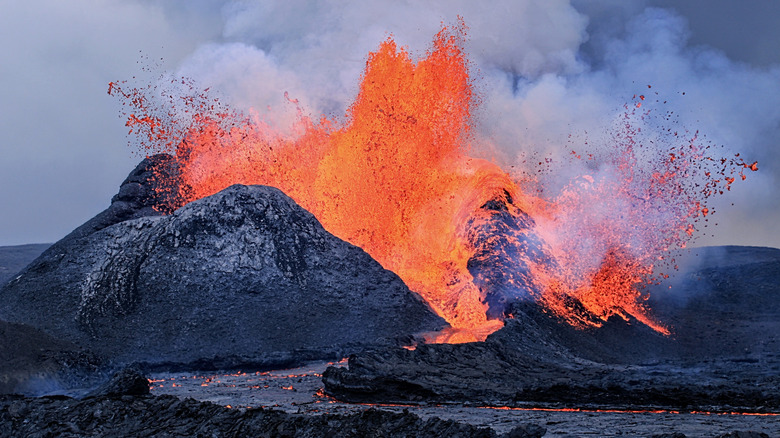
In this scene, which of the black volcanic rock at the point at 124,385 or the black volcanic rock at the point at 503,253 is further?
the black volcanic rock at the point at 503,253

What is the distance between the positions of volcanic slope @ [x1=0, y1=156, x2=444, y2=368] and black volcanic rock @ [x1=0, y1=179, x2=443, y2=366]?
0.03 meters

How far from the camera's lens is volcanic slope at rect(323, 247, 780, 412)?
9594 mm

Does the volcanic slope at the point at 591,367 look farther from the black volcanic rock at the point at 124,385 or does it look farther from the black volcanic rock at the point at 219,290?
the black volcanic rock at the point at 219,290

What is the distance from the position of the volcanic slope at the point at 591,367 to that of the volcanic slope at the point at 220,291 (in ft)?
9.86

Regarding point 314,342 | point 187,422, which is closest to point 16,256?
point 314,342

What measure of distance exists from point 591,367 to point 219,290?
29.0 feet

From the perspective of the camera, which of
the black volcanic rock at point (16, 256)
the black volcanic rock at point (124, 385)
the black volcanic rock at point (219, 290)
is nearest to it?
the black volcanic rock at point (124, 385)

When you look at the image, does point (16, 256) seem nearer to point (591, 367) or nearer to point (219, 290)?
point (219, 290)

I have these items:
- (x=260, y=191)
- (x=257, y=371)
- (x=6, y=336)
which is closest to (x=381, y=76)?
(x=260, y=191)

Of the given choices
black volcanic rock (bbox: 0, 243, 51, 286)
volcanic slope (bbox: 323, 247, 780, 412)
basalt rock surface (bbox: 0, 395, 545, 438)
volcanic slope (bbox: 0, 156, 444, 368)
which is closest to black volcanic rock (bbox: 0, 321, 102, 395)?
volcanic slope (bbox: 0, 156, 444, 368)

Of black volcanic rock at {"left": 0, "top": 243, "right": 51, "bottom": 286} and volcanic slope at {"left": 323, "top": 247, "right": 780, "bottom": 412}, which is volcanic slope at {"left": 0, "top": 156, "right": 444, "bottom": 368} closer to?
volcanic slope at {"left": 323, "top": 247, "right": 780, "bottom": 412}

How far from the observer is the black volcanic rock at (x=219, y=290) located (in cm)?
1551

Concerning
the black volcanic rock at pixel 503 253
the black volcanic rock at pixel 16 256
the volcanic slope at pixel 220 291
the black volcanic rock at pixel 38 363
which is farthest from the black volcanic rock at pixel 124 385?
the black volcanic rock at pixel 16 256

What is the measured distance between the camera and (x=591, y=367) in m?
13.0
